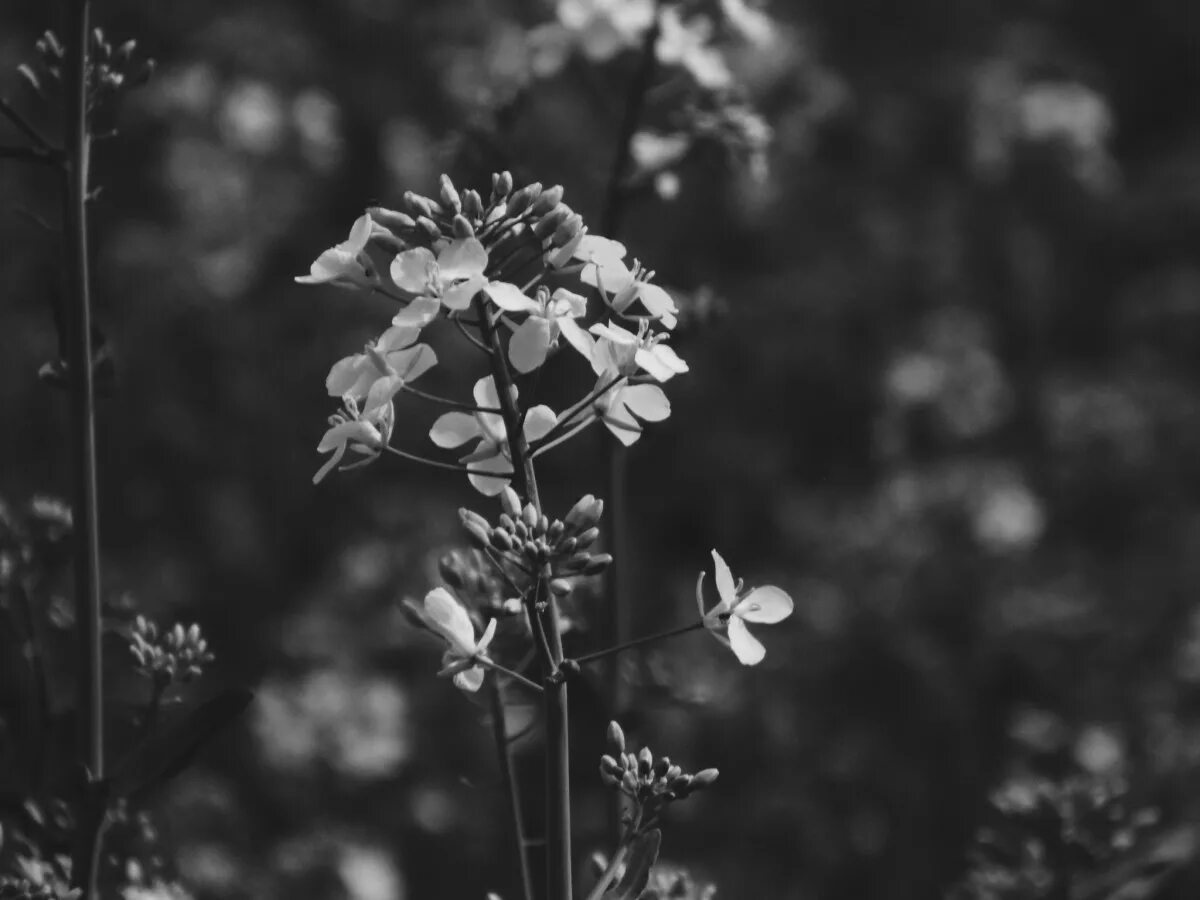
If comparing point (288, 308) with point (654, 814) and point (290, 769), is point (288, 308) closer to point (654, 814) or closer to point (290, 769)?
point (290, 769)

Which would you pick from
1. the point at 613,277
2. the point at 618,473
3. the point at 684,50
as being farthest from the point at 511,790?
the point at 684,50

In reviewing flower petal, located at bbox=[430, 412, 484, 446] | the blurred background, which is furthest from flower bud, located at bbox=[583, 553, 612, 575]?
the blurred background

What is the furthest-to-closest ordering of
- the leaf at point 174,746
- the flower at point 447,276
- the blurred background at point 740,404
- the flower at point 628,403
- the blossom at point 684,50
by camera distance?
the blurred background at point 740,404
the blossom at point 684,50
the leaf at point 174,746
the flower at point 628,403
the flower at point 447,276

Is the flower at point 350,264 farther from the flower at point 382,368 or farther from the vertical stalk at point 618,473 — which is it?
the vertical stalk at point 618,473

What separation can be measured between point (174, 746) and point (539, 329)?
577mm

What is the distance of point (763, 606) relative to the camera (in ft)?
4.32

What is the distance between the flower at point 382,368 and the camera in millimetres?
1246

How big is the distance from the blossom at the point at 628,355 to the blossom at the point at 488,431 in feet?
0.36

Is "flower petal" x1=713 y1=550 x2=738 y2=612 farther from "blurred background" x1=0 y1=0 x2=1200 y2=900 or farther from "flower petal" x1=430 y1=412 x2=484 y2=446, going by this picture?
"blurred background" x1=0 y1=0 x2=1200 y2=900

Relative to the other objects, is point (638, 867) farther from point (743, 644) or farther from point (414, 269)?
point (414, 269)

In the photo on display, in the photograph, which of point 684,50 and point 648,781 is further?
point 684,50

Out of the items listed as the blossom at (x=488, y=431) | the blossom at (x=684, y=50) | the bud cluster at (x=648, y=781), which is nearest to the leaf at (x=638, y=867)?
the bud cluster at (x=648, y=781)

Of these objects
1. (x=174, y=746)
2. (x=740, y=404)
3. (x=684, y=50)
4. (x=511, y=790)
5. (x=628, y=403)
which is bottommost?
(x=511, y=790)

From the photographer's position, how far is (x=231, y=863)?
2943 millimetres
